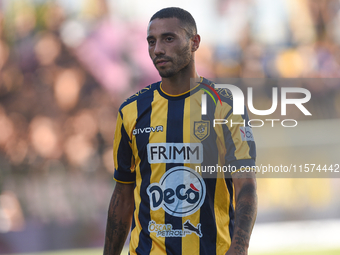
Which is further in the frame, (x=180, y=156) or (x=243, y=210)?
(x=180, y=156)

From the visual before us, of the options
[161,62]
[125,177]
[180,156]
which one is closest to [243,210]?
[180,156]

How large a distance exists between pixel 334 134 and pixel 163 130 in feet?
23.4

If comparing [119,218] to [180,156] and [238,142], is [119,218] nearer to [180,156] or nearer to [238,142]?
[180,156]

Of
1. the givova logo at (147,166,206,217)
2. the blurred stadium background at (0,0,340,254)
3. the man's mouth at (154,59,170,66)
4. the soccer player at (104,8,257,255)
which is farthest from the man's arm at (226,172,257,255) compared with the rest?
the blurred stadium background at (0,0,340,254)

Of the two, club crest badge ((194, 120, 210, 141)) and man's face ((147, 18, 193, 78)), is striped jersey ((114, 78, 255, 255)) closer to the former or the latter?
club crest badge ((194, 120, 210, 141))

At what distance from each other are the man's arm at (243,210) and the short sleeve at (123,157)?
633mm

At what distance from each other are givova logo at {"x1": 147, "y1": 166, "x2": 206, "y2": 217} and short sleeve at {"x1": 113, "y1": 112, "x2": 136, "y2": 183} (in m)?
0.26

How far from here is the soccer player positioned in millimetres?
2104

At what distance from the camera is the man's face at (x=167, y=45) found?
2.20 metres

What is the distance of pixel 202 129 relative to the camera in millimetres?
2193

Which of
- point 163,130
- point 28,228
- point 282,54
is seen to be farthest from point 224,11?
point 163,130

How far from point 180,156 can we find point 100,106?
239 inches

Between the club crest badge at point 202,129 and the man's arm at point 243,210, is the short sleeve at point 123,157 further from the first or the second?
the man's arm at point 243,210

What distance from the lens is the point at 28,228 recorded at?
6.76 metres
